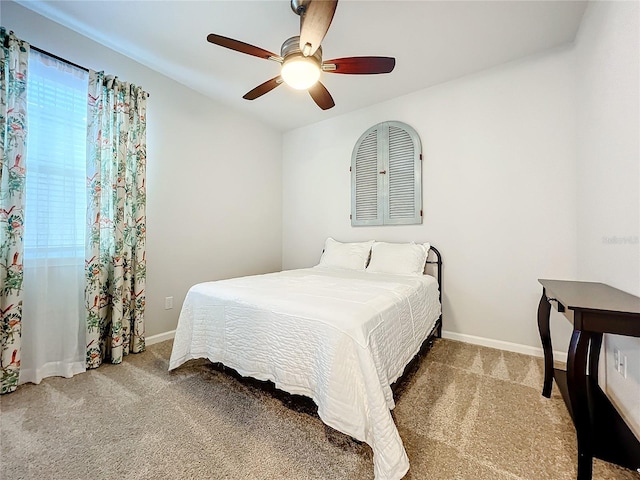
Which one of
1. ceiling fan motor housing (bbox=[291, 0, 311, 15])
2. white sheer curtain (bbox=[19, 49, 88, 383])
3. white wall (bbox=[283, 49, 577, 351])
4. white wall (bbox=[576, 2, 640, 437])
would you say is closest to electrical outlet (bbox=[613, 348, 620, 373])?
white wall (bbox=[576, 2, 640, 437])

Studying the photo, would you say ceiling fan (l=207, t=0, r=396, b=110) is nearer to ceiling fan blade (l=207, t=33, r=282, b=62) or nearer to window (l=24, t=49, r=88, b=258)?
ceiling fan blade (l=207, t=33, r=282, b=62)

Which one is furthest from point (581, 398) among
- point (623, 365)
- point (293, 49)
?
point (293, 49)

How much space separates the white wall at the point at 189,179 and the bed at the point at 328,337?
1.07 metres

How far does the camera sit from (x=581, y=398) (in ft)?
3.77

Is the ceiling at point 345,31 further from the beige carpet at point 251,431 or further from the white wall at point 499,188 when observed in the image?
the beige carpet at point 251,431

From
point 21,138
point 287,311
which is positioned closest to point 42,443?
point 287,311

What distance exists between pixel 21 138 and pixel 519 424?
3576mm

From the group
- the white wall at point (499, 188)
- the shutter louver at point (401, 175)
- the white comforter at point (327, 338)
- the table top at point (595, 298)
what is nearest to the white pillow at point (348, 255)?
the white wall at point (499, 188)

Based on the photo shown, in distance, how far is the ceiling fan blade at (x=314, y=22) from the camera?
1337mm

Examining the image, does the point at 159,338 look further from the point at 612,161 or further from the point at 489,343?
the point at 612,161

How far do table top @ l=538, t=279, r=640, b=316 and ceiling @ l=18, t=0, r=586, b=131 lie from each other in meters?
1.91

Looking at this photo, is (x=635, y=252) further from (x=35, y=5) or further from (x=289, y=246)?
(x=35, y=5)

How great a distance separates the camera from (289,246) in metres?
4.18

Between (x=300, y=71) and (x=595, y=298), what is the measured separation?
6.75 ft
